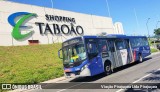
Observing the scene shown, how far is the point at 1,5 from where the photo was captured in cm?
3197

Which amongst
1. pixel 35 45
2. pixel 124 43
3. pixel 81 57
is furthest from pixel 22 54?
pixel 81 57

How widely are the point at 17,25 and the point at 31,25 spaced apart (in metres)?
2.56

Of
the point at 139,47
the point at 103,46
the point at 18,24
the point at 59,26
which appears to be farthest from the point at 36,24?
the point at 103,46

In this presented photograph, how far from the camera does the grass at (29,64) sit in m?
20.0

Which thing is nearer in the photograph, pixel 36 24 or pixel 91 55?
pixel 91 55

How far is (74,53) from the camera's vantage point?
623 inches

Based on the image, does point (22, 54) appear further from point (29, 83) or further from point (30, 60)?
point (29, 83)

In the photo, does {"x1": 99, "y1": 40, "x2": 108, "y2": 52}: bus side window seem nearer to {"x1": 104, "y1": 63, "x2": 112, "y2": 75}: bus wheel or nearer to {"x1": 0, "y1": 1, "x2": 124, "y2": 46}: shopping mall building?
{"x1": 104, "y1": 63, "x2": 112, "y2": 75}: bus wheel

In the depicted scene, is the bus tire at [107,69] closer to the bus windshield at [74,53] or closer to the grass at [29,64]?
the bus windshield at [74,53]

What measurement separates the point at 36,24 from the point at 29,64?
38.1 ft

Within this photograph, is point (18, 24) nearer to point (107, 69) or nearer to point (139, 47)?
point (139, 47)

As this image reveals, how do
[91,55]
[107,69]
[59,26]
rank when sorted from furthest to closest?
[59,26] < [107,69] < [91,55]

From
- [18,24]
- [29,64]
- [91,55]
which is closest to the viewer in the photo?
[91,55]

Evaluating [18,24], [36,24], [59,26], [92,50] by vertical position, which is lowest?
[92,50]
